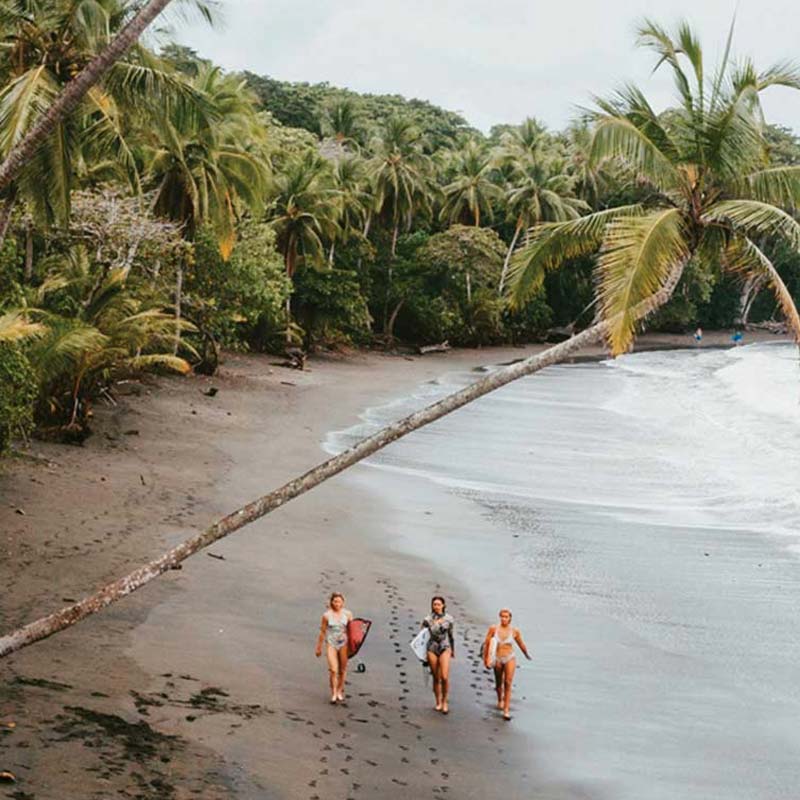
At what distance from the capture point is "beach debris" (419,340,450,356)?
50688mm

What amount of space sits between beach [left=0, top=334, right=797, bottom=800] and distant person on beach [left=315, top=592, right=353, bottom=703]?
0.58 feet

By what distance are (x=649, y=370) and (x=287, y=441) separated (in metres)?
27.7

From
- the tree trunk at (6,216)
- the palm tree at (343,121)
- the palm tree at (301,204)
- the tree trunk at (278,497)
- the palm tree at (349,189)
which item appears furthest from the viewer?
the palm tree at (343,121)

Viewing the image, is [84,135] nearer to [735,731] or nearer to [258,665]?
[258,665]

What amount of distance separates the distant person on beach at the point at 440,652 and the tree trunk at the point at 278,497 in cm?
181

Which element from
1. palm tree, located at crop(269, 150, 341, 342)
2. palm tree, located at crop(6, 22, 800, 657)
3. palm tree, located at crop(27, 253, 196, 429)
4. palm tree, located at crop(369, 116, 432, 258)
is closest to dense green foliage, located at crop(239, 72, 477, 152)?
palm tree, located at crop(369, 116, 432, 258)

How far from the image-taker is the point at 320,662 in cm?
1023

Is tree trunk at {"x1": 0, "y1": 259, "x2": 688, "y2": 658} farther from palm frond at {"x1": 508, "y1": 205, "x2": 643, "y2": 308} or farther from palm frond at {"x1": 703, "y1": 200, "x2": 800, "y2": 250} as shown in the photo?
palm frond at {"x1": 508, "y1": 205, "x2": 643, "y2": 308}

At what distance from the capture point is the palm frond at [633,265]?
9000 millimetres

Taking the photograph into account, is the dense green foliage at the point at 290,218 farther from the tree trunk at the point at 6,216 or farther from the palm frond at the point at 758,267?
the tree trunk at the point at 6,216

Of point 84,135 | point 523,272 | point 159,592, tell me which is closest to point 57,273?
point 84,135

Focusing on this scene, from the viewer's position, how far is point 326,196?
41125 mm

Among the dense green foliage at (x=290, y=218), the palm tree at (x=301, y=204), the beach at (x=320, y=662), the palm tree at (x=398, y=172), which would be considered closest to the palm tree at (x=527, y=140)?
the dense green foliage at (x=290, y=218)

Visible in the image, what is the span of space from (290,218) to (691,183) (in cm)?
3138
